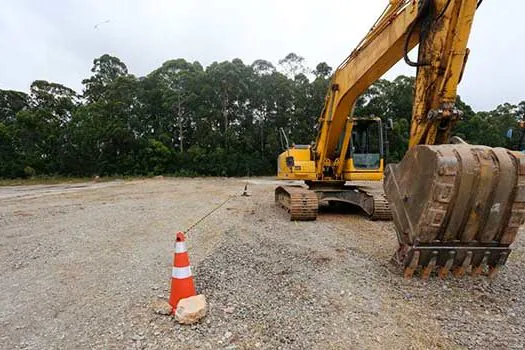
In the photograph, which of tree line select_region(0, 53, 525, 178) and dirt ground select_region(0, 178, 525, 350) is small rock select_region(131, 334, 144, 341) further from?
tree line select_region(0, 53, 525, 178)

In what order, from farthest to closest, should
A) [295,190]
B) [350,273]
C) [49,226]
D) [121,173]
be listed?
[121,173]
[295,190]
[49,226]
[350,273]

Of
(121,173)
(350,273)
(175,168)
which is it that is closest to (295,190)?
(350,273)

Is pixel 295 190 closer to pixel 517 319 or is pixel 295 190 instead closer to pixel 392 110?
pixel 517 319

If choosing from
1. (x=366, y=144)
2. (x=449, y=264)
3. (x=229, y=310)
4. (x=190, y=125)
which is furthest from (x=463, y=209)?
(x=190, y=125)

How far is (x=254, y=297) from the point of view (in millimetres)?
2971

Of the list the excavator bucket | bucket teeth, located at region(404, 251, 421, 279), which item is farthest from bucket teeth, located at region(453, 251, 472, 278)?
bucket teeth, located at region(404, 251, 421, 279)

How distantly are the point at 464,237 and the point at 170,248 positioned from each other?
155 inches

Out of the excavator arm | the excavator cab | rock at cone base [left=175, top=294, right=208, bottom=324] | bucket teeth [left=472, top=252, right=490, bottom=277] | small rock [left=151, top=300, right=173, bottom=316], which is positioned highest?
the excavator arm

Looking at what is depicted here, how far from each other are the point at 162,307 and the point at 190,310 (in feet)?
1.28

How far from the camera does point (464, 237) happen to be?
10.1ft

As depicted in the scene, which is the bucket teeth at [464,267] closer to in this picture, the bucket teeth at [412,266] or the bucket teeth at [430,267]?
the bucket teeth at [430,267]

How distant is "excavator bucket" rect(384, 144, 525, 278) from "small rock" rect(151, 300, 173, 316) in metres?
2.40

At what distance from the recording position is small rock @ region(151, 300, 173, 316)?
2.67 meters

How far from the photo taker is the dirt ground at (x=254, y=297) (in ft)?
7.61
